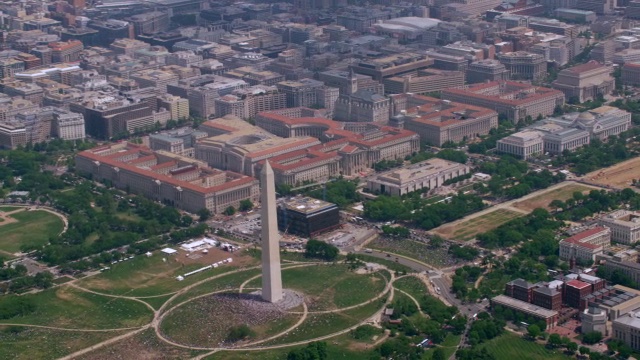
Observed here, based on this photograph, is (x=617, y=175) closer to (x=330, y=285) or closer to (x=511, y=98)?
(x=511, y=98)

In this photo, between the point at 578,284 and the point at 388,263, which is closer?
the point at 578,284

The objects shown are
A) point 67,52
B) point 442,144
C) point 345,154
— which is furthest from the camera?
point 67,52

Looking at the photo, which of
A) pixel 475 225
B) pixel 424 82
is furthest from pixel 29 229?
pixel 424 82

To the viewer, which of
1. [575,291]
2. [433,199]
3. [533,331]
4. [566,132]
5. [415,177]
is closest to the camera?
[533,331]

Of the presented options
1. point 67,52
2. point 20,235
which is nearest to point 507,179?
point 20,235

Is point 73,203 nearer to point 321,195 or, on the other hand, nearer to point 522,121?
point 321,195

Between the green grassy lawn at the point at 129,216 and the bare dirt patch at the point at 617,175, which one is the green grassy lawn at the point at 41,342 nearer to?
the green grassy lawn at the point at 129,216
